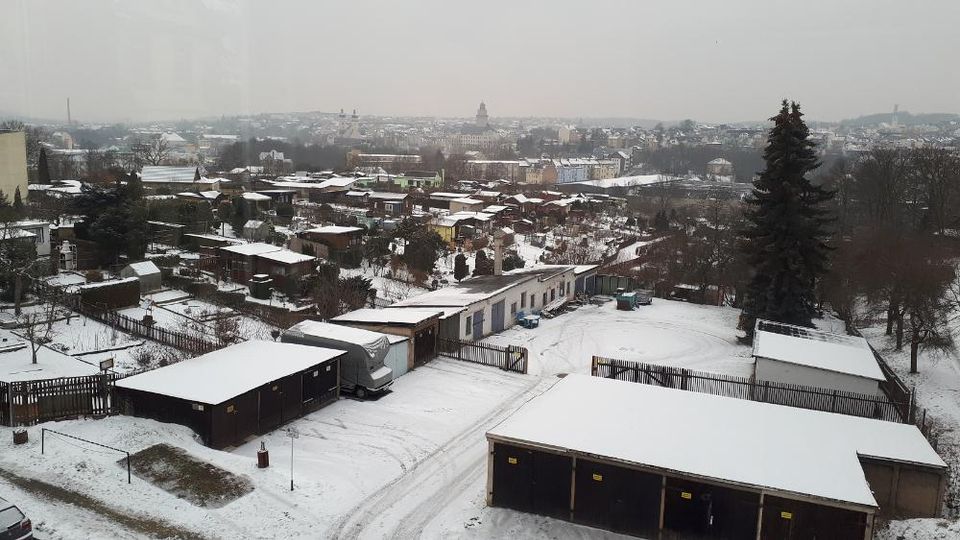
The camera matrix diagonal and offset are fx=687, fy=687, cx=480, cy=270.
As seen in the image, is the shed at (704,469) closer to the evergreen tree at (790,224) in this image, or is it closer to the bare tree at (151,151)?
the evergreen tree at (790,224)

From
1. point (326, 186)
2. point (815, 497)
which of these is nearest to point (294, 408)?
point (815, 497)

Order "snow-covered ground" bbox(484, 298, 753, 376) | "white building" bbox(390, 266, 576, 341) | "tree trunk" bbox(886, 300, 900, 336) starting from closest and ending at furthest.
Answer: "snow-covered ground" bbox(484, 298, 753, 376), "tree trunk" bbox(886, 300, 900, 336), "white building" bbox(390, 266, 576, 341)

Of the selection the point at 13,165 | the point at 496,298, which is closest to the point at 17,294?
the point at 496,298

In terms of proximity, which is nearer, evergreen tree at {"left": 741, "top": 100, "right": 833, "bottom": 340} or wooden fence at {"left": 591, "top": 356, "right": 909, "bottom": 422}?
wooden fence at {"left": 591, "top": 356, "right": 909, "bottom": 422}

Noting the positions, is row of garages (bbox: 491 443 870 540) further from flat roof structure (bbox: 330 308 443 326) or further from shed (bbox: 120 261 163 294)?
shed (bbox: 120 261 163 294)

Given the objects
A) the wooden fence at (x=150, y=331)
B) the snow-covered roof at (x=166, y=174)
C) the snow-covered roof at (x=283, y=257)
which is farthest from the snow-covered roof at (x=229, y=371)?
Result: the snow-covered roof at (x=166, y=174)

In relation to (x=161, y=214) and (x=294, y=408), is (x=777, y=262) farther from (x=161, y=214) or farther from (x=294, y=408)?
(x=161, y=214)

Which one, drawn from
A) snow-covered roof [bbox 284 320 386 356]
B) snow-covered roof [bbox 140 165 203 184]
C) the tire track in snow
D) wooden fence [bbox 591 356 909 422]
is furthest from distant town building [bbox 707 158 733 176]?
the tire track in snow
